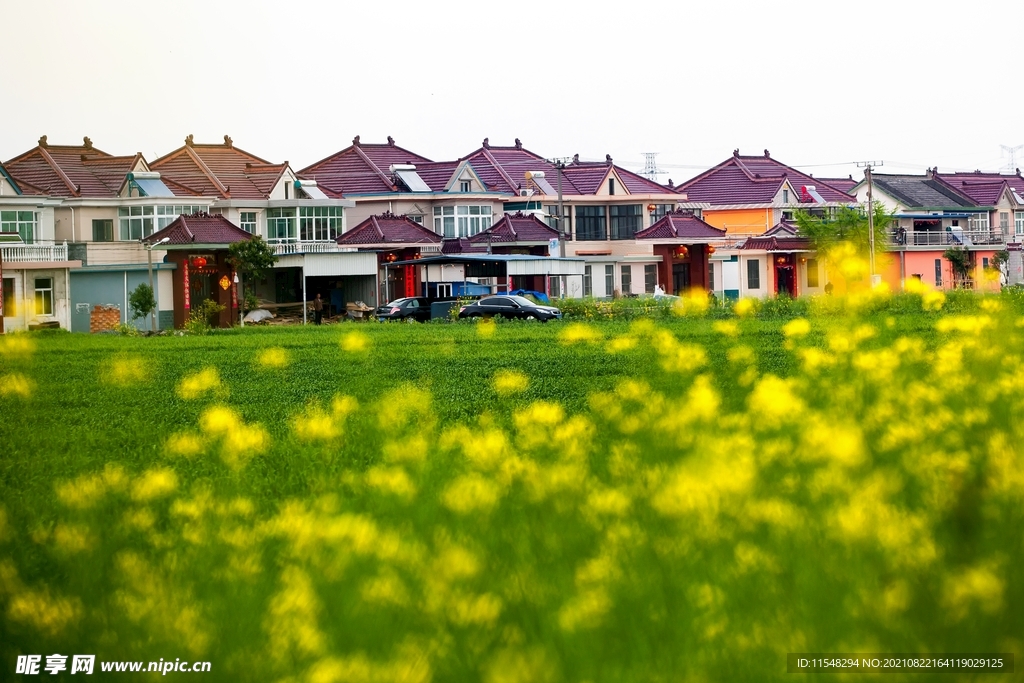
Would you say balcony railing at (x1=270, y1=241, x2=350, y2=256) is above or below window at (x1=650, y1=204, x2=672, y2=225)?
below

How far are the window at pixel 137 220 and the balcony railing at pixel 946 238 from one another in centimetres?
2618

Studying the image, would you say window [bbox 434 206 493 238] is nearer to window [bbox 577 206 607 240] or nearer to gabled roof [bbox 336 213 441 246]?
gabled roof [bbox 336 213 441 246]

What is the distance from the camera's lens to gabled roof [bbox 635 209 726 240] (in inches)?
1714

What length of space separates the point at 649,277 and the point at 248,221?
14413 mm

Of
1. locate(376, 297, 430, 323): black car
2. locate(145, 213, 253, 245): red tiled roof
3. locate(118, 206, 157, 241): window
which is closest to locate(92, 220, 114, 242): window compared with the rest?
locate(118, 206, 157, 241): window

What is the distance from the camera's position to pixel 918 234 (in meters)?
49.1

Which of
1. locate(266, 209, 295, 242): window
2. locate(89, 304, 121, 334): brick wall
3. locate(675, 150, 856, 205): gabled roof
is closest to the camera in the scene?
locate(89, 304, 121, 334): brick wall

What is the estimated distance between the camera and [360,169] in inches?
1743

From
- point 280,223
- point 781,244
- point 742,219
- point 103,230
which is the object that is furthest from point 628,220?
point 103,230

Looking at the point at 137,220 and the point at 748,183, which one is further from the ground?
the point at 748,183

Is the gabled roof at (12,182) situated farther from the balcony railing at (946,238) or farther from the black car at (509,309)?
the balcony railing at (946,238)

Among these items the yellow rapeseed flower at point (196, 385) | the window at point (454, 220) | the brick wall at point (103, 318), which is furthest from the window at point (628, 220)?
the yellow rapeseed flower at point (196, 385)

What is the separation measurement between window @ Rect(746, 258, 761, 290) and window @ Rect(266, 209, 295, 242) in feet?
55.3

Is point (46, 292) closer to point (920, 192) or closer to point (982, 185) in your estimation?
point (920, 192)
